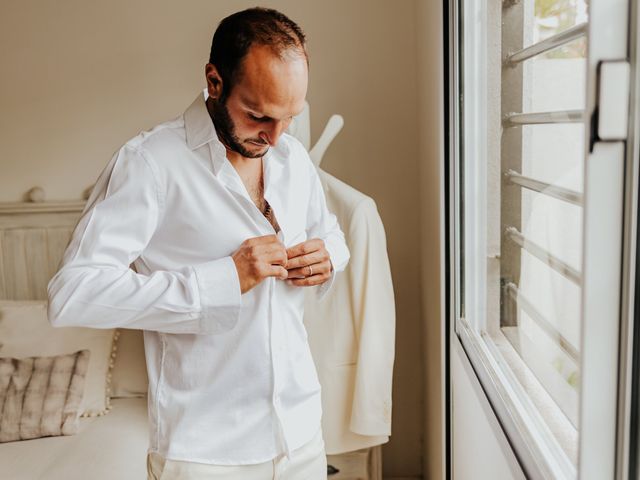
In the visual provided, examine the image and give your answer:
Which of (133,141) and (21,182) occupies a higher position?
(133,141)

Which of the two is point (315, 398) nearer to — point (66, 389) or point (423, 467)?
point (66, 389)

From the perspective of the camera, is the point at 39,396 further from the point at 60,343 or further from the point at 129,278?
the point at 129,278

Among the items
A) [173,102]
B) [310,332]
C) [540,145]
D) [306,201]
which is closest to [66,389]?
A: [310,332]

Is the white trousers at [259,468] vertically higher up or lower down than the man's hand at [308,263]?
lower down

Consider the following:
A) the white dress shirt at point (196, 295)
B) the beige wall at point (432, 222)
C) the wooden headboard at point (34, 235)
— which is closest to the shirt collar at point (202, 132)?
the white dress shirt at point (196, 295)

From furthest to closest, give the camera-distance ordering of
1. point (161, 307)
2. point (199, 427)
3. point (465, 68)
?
point (465, 68) < point (199, 427) < point (161, 307)

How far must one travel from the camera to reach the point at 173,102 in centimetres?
278

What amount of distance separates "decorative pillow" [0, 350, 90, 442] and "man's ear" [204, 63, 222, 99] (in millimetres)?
1434

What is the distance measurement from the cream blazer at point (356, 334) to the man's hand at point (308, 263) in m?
0.76

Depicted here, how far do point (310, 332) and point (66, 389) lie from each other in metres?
0.82

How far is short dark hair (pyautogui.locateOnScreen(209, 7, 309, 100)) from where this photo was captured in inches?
50.3

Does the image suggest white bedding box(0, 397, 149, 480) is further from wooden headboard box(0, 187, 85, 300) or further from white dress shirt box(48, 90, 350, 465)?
white dress shirt box(48, 90, 350, 465)

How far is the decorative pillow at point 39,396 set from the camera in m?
2.35

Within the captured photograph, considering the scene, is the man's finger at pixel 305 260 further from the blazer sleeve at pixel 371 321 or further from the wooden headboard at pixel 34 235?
the wooden headboard at pixel 34 235
